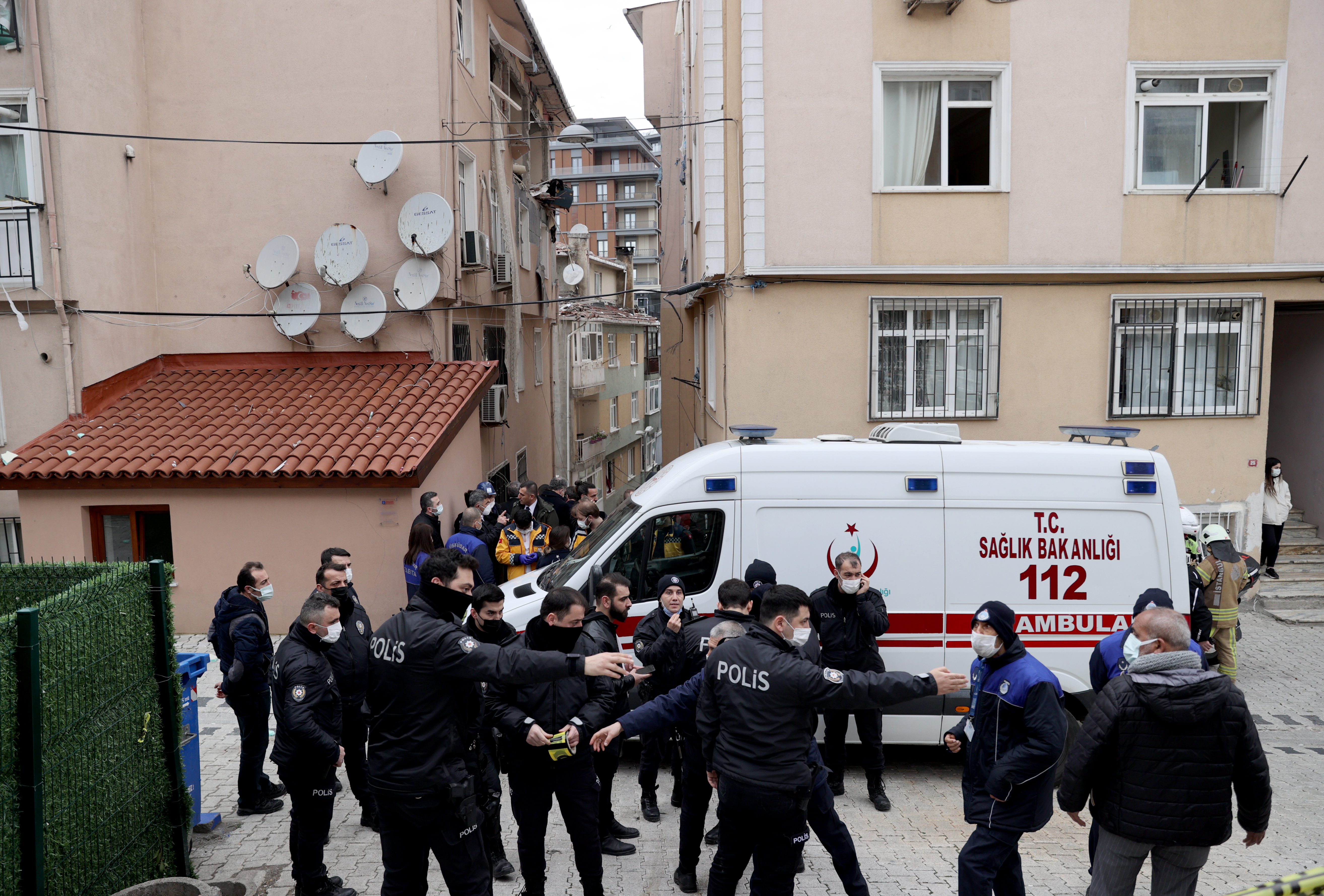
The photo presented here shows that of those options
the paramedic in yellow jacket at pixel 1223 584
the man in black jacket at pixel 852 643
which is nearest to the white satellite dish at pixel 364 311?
the man in black jacket at pixel 852 643

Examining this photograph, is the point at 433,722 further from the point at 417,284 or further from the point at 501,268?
the point at 501,268

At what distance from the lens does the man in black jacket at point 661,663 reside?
5.79 metres

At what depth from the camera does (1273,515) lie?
12.1 m

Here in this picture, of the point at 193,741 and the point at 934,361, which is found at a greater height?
the point at 934,361

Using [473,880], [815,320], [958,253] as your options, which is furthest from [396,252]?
[473,880]

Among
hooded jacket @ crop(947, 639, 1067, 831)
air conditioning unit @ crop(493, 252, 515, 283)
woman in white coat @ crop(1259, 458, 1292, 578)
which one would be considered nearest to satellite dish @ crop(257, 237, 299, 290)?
air conditioning unit @ crop(493, 252, 515, 283)

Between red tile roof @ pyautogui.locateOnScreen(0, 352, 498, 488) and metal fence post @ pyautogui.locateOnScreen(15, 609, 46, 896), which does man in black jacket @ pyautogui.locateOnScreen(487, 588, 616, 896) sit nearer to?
metal fence post @ pyautogui.locateOnScreen(15, 609, 46, 896)

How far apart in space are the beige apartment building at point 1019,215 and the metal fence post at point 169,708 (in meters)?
7.83

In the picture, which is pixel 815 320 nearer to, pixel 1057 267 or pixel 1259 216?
pixel 1057 267

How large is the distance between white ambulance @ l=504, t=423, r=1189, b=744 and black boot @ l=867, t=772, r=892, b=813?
0.49 metres

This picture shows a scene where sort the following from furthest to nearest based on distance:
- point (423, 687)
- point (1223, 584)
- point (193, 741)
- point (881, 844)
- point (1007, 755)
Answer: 1. point (1223, 584)
2. point (193, 741)
3. point (881, 844)
4. point (1007, 755)
5. point (423, 687)

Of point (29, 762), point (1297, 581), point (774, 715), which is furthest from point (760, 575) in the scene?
point (1297, 581)

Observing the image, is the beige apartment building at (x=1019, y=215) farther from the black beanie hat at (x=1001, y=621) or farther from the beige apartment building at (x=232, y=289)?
the black beanie hat at (x=1001, y=621)

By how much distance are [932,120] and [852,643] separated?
8.27m
